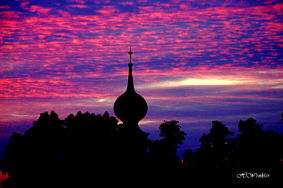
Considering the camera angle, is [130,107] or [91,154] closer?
[130,107]

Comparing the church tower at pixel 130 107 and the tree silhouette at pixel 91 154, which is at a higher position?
the church tower at pixel 130 107

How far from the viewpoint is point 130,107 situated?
1609 inches

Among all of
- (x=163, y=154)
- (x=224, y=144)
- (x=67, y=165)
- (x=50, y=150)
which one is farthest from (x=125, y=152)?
(x=224, y=144)

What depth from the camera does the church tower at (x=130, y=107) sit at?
134ft

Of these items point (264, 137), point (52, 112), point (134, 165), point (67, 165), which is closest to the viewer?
point (134, 165)

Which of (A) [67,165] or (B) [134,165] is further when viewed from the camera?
(A) [67,165]

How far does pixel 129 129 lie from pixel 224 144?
3711cm

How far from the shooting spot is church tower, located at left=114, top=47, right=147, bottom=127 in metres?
40.9

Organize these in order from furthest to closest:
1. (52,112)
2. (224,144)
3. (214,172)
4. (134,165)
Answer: (224,144), (52,112), (134,165), (214,172)

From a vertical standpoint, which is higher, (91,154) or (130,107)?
(130,107)

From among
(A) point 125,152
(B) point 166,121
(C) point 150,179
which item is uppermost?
(B) point 166,121

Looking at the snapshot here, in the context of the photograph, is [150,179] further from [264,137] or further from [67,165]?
[264,137]

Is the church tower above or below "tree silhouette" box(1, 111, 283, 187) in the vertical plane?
above

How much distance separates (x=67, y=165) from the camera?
4694cm
